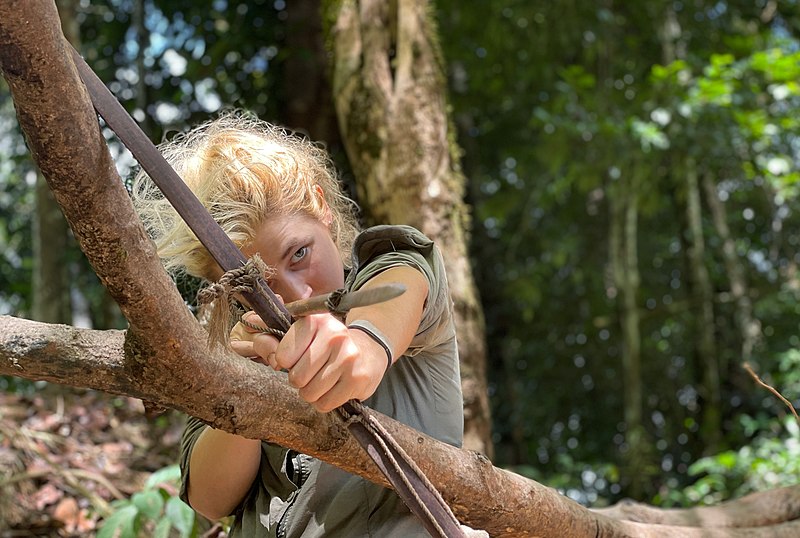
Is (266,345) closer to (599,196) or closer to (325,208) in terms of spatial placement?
(325,208)

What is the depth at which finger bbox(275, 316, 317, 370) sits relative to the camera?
38.0 inches

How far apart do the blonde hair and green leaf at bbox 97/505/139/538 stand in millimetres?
1032

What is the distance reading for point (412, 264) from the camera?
1209mm

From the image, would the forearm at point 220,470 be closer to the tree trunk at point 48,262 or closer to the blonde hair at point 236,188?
the blonde hair at point 236,188

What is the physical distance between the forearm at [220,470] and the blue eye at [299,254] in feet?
1.04

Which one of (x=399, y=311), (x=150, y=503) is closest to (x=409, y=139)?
(x=150, y=503)

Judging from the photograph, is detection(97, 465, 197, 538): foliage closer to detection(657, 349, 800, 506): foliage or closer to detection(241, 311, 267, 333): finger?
detection(241, 311, 267, 333): finger

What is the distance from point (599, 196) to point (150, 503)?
5242 millimetres

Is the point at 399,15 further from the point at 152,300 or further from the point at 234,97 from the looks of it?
the point at 152,300

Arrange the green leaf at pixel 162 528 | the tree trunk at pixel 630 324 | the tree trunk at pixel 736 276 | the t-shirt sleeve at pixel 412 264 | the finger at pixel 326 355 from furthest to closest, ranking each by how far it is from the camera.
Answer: the tree trunk at pixel 736 276 → the tree trunk at pixel 630 324 → the green leaf at pixel 162 528 → the t-shirt sleeve at pixel 412 264 → the finger at pixel 326 355

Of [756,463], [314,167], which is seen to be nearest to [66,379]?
[314,167]

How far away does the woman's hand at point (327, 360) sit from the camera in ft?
3.15

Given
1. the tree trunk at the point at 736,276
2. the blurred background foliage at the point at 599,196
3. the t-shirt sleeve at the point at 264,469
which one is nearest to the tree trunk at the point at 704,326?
the blurred background foliage at the point at 599,196

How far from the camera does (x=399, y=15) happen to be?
10.5 ft
